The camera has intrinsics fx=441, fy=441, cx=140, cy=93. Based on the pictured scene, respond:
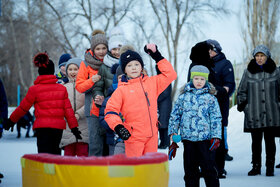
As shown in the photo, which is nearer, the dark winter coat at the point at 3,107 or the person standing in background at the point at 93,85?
the person standing in background at the point at 93,85

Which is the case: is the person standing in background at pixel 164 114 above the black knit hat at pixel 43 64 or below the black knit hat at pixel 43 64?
below

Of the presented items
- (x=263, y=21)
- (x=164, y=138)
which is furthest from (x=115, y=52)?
(x=263, y=21)

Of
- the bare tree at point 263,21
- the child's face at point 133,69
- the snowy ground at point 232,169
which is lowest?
the snowy ground at point 232,169

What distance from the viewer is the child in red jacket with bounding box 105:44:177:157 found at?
15.2 feet

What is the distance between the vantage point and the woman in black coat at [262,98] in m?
7.48

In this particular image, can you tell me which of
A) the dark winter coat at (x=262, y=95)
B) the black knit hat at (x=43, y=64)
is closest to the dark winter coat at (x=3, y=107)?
the black knit hat at (x=43, y=64)

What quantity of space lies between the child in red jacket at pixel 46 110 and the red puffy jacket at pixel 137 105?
1108 mm

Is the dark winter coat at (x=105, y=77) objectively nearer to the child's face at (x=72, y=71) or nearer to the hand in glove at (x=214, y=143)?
the child's face at (x=72, y=71)

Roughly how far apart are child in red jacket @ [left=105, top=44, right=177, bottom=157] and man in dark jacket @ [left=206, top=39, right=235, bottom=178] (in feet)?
7.11

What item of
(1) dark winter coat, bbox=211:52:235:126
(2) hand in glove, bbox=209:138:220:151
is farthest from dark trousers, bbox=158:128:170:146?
(2) hand in glove, bbox=209:138:220:151

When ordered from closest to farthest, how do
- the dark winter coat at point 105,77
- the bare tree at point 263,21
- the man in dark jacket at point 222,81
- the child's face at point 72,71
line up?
the dark winter coat at point 105,77, the man in dark jacket at point 222,81, the child's face at point 72,71, the bare tree at point 263,21

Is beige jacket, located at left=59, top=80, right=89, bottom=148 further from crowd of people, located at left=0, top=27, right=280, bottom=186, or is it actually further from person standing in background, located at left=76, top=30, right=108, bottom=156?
person standing in background, located at left=76, top=30, right=108, bottom=156

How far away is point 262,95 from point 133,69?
3.50m

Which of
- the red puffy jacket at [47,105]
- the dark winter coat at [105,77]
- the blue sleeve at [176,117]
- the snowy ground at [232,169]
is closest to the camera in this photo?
the blue sleeve at [176,117]
